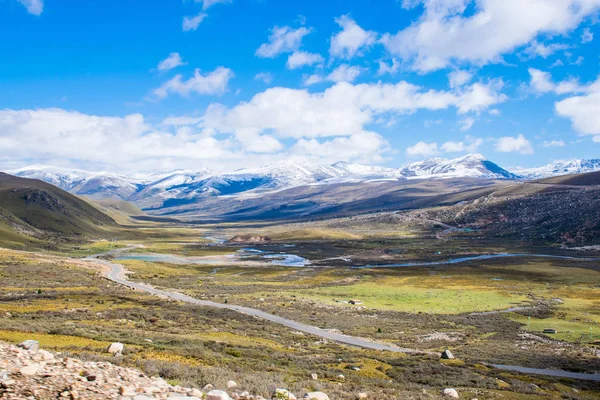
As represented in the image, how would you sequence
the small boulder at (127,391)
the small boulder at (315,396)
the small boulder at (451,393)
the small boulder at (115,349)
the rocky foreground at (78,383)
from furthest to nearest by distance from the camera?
1. the small boulder at (451,393)
2. the small boulder at (115,349)
3. the small boulder at (315,396)
4. the small boulder at (127,391)
5. the rocky foreground at (78,383)

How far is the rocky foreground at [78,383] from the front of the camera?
14.8 metres

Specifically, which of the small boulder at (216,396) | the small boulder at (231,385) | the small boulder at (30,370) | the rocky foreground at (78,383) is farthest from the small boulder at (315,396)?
the small boulder at (30,370)

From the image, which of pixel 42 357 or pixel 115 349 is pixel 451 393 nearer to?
pixel 115 349

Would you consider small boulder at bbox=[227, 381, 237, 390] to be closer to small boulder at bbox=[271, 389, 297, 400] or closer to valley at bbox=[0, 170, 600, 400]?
valley at bbox=[0, 170, 600, 400]

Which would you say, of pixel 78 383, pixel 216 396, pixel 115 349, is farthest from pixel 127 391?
pixel 115 349

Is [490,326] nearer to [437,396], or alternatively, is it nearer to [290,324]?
[290,324]

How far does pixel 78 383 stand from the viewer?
51.2ft

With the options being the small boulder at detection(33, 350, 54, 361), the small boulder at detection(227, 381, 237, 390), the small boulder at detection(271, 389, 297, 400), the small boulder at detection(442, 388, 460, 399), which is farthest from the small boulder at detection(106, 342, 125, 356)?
the small boulder at detection(442, 388, 460, 399)

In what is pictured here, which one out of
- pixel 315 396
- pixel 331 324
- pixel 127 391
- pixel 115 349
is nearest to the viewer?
pixel 127 391

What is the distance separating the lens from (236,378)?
22469 millimetres

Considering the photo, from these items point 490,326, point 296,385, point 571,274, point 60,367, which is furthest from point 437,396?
point 571,274

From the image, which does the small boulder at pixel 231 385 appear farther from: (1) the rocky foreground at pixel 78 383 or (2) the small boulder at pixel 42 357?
(2) the small boulder at pixel 42 357

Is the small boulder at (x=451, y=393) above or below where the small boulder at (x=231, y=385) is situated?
below

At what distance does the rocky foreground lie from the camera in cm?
1479
